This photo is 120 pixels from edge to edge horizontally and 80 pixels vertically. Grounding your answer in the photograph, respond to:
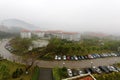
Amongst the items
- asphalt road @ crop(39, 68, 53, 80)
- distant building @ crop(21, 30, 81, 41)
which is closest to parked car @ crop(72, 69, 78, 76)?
asphalt road @ crop(39, 68, 53, 80)

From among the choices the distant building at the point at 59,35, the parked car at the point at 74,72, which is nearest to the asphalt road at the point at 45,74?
the parked car at the point at 74,72

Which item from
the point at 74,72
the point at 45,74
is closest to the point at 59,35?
the point at 74,72

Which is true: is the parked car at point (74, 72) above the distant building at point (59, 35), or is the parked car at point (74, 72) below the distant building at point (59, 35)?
below

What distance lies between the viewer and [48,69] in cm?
1700

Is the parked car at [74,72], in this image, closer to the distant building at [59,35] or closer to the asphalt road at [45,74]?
the asphalt road at [45,74]

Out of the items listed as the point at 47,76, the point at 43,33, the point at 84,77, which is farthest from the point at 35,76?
the point at 43,33

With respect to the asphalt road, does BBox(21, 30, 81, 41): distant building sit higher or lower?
higher

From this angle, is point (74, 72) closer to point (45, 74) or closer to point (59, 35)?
point (45, 74)

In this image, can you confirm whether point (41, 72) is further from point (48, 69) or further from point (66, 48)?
point (66, 48)

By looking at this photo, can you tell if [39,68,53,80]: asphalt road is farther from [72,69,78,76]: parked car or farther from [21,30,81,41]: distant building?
[21,30,81,41]: distant building

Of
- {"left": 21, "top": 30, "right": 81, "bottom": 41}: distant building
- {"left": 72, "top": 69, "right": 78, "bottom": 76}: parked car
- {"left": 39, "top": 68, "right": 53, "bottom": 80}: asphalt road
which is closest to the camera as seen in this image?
{"left": 39, "top": 68, "right": 53, "bottom": 80}: asphalt road

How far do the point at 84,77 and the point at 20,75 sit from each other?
8.87 meters

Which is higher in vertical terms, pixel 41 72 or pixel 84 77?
pixel 84 77

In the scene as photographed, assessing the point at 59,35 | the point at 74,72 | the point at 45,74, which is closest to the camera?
the point at 45,74
